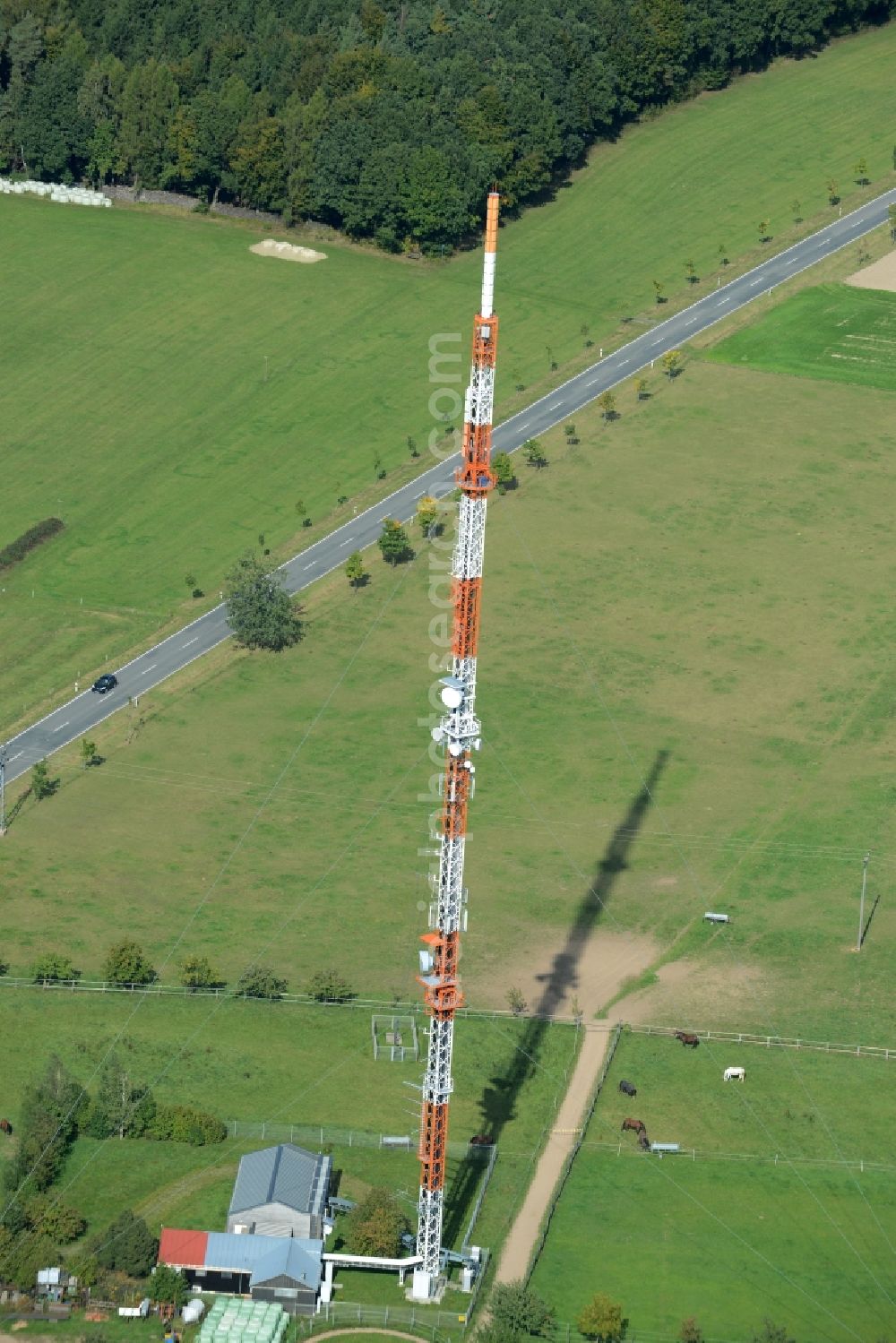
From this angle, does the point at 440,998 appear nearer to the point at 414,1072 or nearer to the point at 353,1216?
the point at 353,1216

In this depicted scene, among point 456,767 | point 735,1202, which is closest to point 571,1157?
point 735,1202

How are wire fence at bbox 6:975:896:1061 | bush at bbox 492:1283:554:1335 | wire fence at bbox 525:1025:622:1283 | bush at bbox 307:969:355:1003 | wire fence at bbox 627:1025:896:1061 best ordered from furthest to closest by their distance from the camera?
bush at bbox 307:969:355:1003
wire fence at bbox 6:975:896:1061
wire fence at bbox 627:1025:896:1061
wire fence at bbox 525:1025:622:1283
bush at bbox 492:1283:554:1335

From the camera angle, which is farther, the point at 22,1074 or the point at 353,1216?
the point at 22,1074

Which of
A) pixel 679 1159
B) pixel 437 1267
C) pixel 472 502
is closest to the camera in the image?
pixel 472 502

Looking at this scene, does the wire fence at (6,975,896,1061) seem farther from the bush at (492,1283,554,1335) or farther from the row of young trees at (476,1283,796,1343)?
the bush at (492,1283,554,1335)

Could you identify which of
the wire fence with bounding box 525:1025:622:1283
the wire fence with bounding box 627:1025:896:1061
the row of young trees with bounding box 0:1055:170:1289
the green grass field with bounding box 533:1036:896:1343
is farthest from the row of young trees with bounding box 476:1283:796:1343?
the wire fence with bounding box 627:1025:896:1061

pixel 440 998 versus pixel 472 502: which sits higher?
pixel 472 502

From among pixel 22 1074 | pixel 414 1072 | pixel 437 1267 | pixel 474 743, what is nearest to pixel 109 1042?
pixel 22 1074

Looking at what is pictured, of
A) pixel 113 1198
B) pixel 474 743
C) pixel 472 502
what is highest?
pixel 472 502

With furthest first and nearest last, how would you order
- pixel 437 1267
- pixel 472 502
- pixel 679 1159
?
pixel 679 1159 < pixel 437 1267 < pixel 472 502
